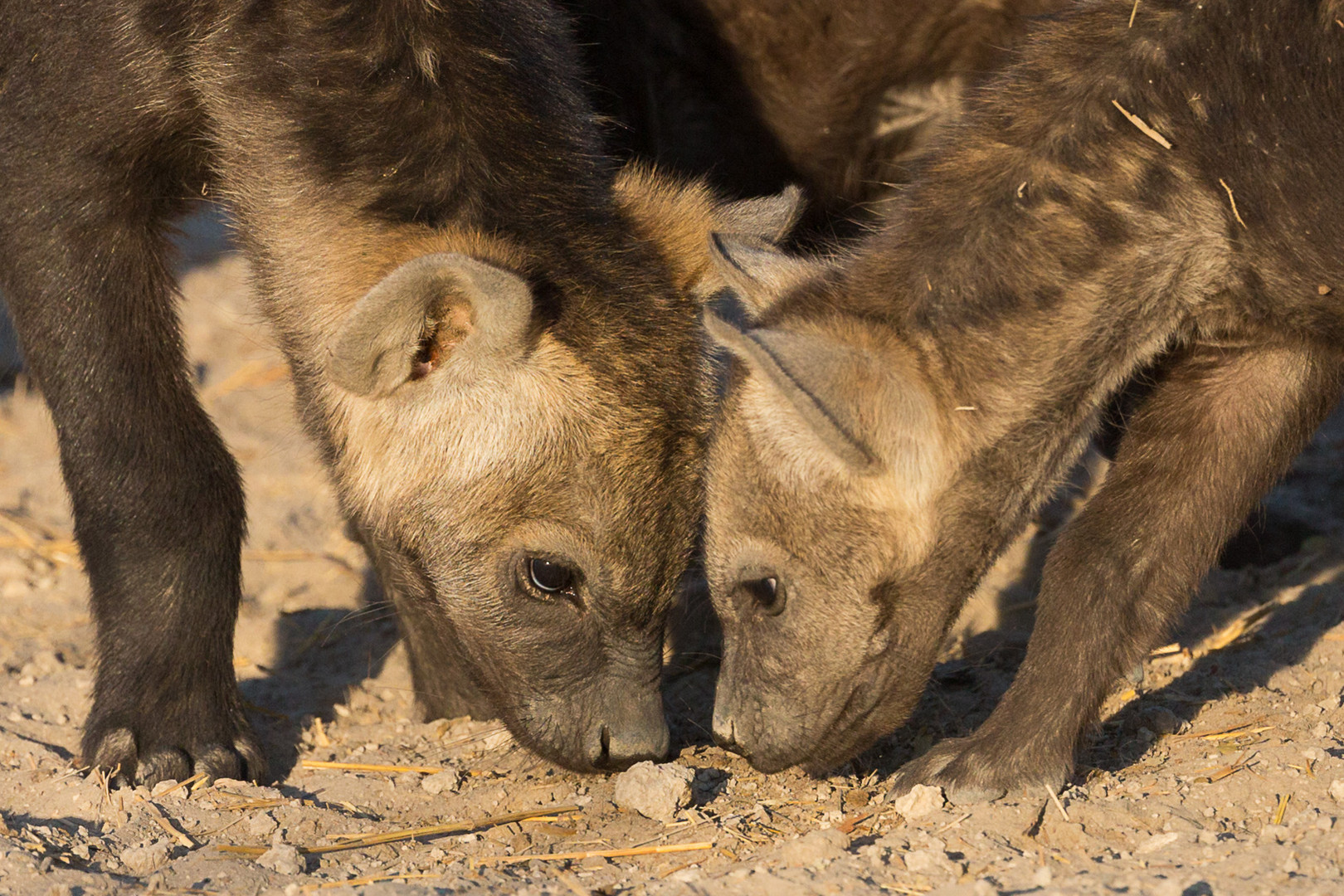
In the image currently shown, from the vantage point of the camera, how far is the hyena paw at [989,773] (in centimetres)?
388

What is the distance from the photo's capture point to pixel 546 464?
13.4 feet

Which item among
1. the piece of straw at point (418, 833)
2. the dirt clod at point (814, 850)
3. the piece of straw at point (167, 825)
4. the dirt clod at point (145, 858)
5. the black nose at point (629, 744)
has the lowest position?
the piece of straw at point (167, 825)

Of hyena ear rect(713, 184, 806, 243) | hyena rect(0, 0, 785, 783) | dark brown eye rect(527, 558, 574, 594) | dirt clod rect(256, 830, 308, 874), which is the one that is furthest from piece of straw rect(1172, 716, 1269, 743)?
dirt clod rect(256, 830, 308, 874)

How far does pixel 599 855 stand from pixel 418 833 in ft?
1.73

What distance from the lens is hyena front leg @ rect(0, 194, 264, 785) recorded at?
14.7 feet

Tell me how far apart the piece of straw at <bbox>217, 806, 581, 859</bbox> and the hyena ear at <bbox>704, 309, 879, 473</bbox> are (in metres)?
1.28

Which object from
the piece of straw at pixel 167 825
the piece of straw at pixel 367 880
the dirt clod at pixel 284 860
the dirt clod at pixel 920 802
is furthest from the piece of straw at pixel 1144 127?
the piece of straw at pixel 167 825

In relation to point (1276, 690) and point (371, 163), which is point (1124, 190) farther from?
point (371, 163)

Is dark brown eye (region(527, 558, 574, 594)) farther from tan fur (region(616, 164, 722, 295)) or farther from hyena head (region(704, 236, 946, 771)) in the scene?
tan fur (region(616, 164, 722, 295))

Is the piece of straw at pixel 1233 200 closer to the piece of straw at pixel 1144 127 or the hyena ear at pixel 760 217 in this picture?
the piece of straw at pixel 1144 127

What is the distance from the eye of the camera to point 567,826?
4.06 meters

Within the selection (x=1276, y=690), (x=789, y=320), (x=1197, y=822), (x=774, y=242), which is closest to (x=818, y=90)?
(x=774, y=242)

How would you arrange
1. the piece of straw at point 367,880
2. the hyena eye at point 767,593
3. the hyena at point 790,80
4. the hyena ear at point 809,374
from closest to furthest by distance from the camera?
the hyena ear at point 809,374 → the piece of straw at point 367,880 → the hyena eye at point 767,593 → the hyena at point 790,80

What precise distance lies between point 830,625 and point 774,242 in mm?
1228
